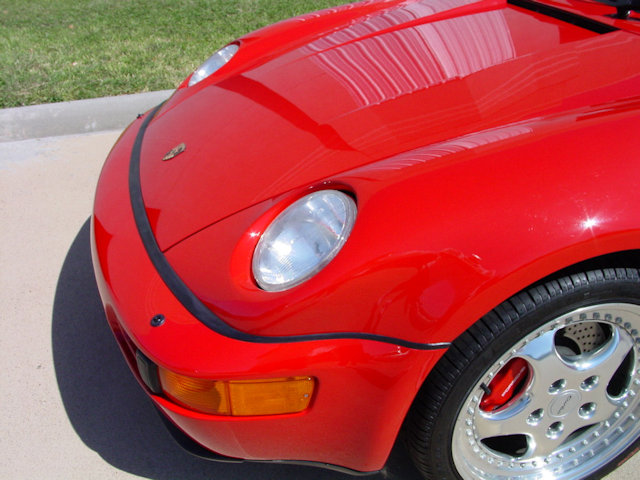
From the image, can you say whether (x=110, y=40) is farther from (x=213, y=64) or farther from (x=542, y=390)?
(x=542, y=390)

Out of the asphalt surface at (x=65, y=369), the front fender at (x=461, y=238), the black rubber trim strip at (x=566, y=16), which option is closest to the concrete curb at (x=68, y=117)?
the asphalt surface at (x=65, y=369)

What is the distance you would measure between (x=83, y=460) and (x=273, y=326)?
101cm

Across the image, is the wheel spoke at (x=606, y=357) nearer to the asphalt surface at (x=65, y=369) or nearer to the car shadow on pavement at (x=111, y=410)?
the asphalt surface at (x=65, y=369)

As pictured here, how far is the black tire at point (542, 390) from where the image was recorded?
4.58 ft

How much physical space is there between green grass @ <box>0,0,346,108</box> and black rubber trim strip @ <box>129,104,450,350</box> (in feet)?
7.90

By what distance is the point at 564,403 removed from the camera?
5.35 ft

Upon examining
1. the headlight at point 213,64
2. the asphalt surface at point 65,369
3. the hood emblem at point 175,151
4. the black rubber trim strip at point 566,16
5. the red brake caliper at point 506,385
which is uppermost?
the black rubber trim strip at point 566,16

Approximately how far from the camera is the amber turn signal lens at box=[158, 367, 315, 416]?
1.37 meters

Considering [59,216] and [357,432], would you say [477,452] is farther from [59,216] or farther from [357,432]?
[59,216]

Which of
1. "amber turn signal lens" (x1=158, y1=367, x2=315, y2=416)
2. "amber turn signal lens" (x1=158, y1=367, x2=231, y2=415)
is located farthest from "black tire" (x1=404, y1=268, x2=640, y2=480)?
"amber turn signal lens" (x1=158, y1=367, x2=231, y2=415)

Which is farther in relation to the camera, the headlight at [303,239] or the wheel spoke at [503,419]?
the wheel spoke at [503,419]

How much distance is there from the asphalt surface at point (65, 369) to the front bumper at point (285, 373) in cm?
45

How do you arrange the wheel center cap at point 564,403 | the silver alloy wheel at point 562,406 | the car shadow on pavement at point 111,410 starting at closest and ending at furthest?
the silver alloy wheel at point 562,406 → the wheel center cap at point 564,403 → the car shadow on pavement at point 111,410

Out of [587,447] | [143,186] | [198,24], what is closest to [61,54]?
[198,24]
